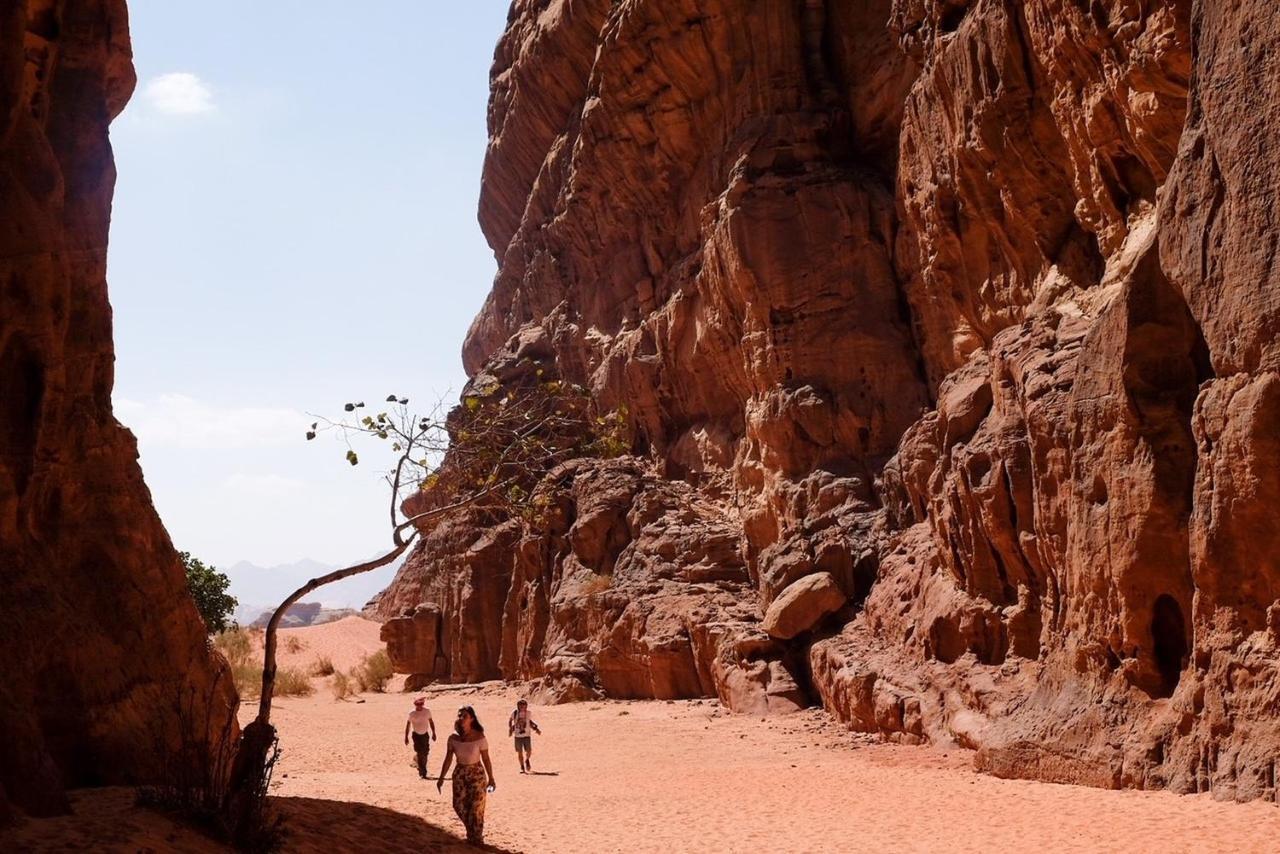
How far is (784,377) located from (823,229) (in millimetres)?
3720

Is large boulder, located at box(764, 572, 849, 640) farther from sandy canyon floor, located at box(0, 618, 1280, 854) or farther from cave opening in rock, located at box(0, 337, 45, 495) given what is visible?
cave opening in rock, located at box(0, 337, 45, 495)

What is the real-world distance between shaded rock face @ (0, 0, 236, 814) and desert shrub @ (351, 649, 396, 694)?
29292mm

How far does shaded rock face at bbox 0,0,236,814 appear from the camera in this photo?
1009 centimetres

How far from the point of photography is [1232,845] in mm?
9930

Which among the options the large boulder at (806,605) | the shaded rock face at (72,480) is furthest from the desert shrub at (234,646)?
the shaded rock face at (72,480)

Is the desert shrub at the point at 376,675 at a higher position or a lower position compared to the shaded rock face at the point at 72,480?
lower

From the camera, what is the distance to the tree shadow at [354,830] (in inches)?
408

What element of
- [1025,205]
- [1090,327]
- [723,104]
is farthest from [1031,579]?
[723,104]

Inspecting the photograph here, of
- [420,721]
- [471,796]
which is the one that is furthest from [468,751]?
[420,721]

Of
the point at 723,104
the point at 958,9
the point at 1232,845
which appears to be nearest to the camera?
the point at 1232,845

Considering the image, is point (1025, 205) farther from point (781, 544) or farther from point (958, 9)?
point (781, 544)

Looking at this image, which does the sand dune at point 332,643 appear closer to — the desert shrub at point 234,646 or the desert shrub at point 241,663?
the desert shrub at point 234,646

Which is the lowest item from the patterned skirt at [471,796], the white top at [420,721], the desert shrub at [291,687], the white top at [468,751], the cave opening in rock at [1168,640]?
the desert shrub at [291,687]

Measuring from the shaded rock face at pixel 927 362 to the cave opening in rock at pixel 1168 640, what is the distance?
35 millimetres
